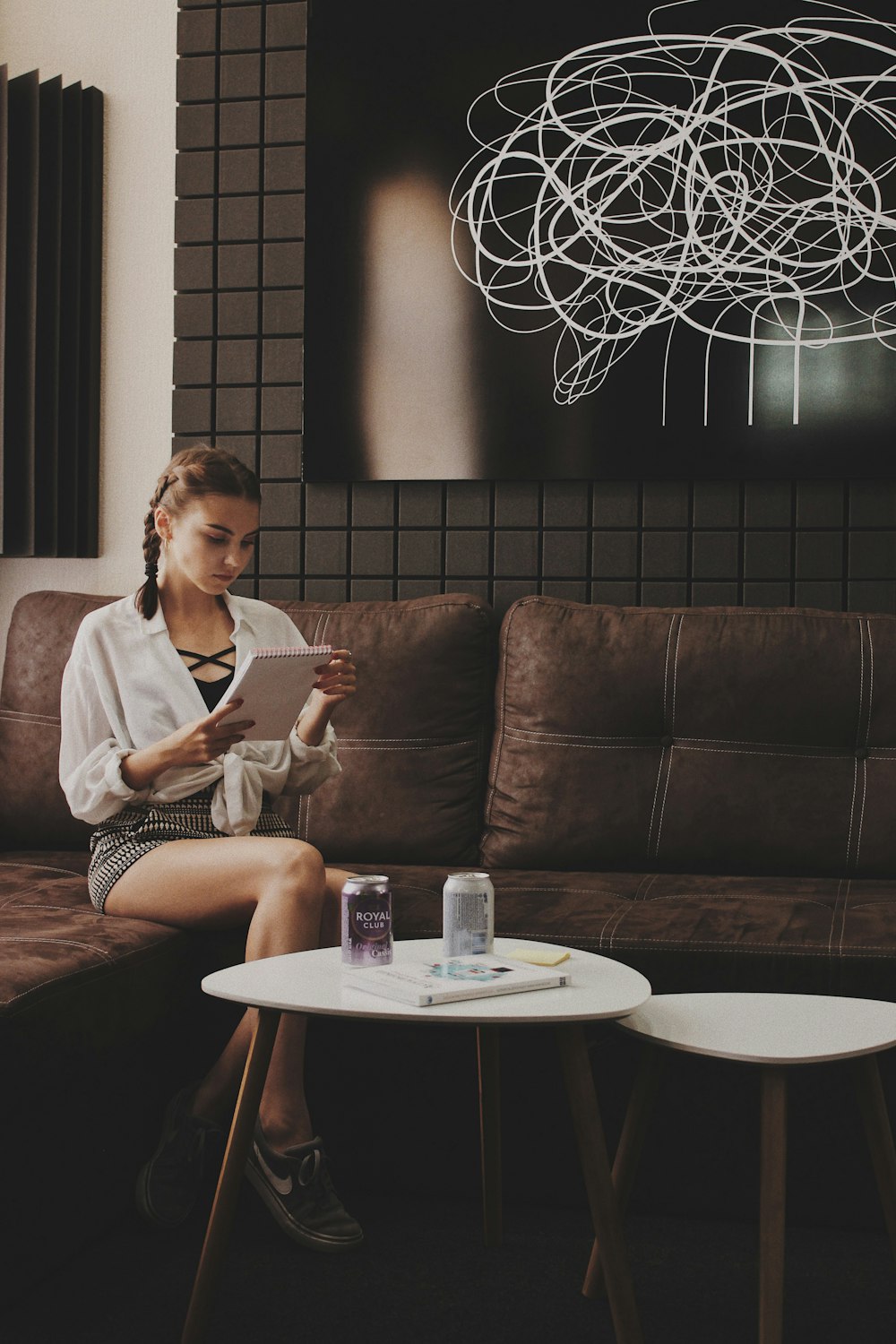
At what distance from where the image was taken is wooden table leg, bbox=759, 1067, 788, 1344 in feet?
5.02

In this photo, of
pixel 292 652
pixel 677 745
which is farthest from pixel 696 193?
pixel 292 652

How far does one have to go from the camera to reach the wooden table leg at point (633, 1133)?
1766mm

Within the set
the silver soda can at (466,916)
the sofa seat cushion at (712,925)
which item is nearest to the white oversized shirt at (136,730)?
the sofa seat cushion at (712,925)

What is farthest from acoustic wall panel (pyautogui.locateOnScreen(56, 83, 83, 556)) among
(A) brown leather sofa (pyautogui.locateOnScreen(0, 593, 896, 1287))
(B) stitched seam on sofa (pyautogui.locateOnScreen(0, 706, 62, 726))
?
(B) stitched seam on sofa (pyautogui.locateOnScreen(0, 706, 62, 726))

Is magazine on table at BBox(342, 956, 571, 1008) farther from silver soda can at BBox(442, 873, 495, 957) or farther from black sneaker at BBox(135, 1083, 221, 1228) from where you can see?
black sneaker at BBox(135, 1083, 221, 1228)

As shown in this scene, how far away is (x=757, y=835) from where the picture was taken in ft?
8.68

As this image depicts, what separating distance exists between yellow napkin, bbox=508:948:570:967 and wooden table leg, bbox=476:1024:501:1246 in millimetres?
222

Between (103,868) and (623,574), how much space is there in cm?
149

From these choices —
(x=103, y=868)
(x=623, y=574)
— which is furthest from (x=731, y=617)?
(x=103, y=868)

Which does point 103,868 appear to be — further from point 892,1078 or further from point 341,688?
point 892,1078

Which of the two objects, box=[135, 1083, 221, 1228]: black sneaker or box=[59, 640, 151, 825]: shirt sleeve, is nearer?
box=[135, 1083, 221, 1228]: black sneaker

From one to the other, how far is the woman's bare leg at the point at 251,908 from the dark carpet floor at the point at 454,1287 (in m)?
0.21

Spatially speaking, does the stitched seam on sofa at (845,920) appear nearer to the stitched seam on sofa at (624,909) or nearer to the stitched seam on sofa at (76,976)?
the stitched seam on sofa at (624,909)

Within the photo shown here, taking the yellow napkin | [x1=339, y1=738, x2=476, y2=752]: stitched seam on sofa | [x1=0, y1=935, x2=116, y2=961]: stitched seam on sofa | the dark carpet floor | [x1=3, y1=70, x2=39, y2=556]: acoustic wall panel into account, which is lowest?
the dark carpet floor
